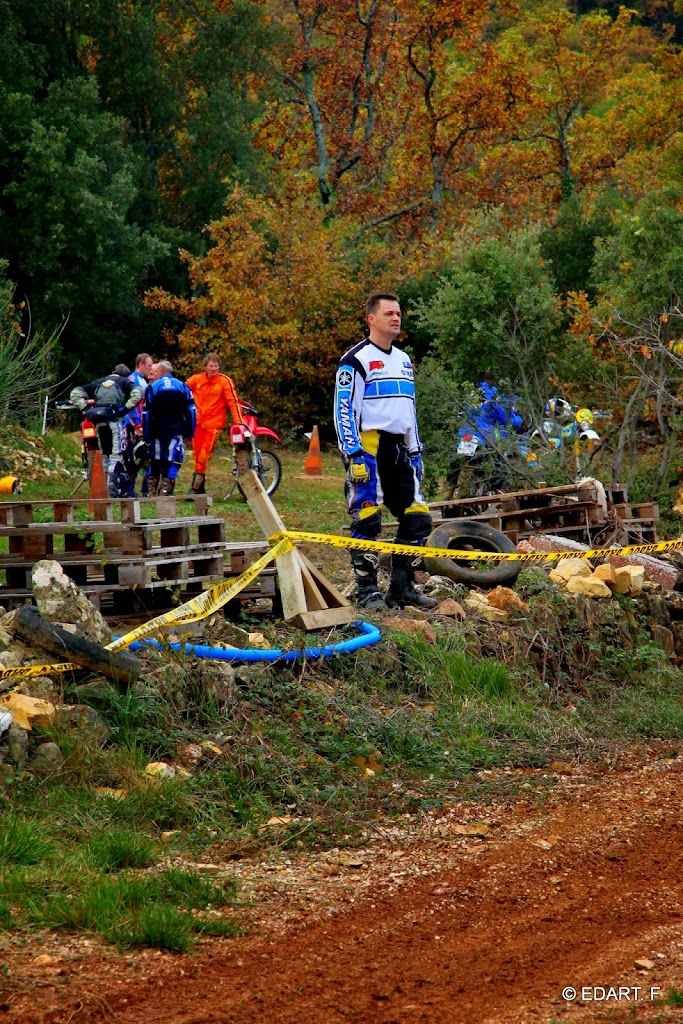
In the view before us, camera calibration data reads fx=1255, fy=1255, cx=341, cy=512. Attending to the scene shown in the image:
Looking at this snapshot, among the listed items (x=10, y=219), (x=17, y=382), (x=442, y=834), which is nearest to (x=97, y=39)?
(x=10, y=219)

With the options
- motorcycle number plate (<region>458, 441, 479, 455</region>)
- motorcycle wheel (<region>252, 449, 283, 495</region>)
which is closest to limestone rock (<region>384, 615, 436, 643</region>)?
motorcycle number plate (<region>458, 441, 479, 455</region>)

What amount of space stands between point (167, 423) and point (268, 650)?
7952 mm

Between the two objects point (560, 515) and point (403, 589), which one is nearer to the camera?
point (403, 589)

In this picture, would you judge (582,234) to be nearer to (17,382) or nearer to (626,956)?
(17,382)

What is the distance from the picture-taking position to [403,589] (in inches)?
338

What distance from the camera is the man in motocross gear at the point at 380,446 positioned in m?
8.30

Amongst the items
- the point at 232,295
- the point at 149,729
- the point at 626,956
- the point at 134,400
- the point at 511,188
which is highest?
the point at 511,188

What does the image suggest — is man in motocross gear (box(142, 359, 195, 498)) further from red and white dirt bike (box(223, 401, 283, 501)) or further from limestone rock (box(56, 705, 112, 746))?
limestone rock (box(56, 705, 112, 746))

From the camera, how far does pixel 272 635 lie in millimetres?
7430

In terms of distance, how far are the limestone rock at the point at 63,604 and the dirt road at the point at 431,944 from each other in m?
1.83

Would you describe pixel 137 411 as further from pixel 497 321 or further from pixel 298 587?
pixel 298 587

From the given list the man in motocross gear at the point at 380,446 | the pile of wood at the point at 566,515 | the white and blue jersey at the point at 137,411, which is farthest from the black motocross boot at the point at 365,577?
the white and blue jersey at the point at 137,411

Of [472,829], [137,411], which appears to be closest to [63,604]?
[472,829]

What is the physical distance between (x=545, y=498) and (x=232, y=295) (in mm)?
17446
